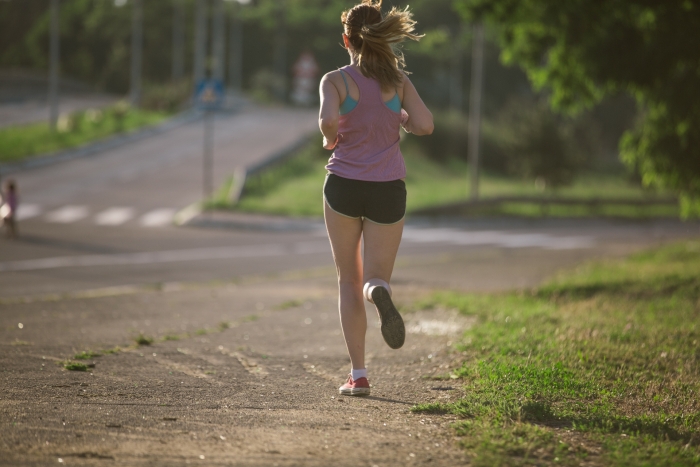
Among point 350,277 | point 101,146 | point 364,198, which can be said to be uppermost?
point 364,198

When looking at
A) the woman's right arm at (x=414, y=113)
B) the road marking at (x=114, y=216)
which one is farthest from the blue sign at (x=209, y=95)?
the woman's right arm at (x=414, y=113)

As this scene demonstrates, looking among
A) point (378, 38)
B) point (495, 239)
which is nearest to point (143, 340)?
point (378, 38)

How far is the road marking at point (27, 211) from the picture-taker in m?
25.0

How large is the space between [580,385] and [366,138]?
1.76 metres

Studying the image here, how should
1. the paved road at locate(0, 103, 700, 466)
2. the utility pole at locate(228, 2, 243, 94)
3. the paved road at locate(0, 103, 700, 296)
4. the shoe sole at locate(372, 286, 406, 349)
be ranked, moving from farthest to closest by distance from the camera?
the utility pole at locate(228, 2, 243, 94)
the paved road at locate(0, 103, 700, 296)
the shoe sole at locate(372, 286, 406, 349)
the paved road at locate(0, 103, 700, 466)

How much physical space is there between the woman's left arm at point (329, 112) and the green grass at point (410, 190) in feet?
77.8

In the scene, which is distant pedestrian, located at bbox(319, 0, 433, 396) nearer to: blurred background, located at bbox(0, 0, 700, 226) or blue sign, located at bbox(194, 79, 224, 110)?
blurred background, located at bbox(0, 0, 700, 226)

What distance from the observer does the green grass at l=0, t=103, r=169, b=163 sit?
3866cm

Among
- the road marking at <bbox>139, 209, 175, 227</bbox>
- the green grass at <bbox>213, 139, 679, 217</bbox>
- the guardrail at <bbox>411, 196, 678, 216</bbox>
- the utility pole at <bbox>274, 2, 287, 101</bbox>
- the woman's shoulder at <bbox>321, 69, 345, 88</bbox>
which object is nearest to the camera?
A: the woman's shoulder at <bbox>321, 69, 345, 88</bbox>

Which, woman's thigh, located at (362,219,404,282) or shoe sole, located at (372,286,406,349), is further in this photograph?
woman's thigh, located at (362,219,404,282)

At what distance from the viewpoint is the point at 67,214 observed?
84.7 ft

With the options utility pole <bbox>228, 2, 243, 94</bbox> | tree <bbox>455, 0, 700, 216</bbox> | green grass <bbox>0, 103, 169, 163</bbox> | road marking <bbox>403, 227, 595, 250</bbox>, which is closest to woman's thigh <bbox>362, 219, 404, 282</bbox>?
tree <bbox>455, 0, 700, 216</bbox>

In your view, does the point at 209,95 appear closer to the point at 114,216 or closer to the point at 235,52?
the point at 114,216

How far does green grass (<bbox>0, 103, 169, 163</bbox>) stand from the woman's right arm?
33.5m
